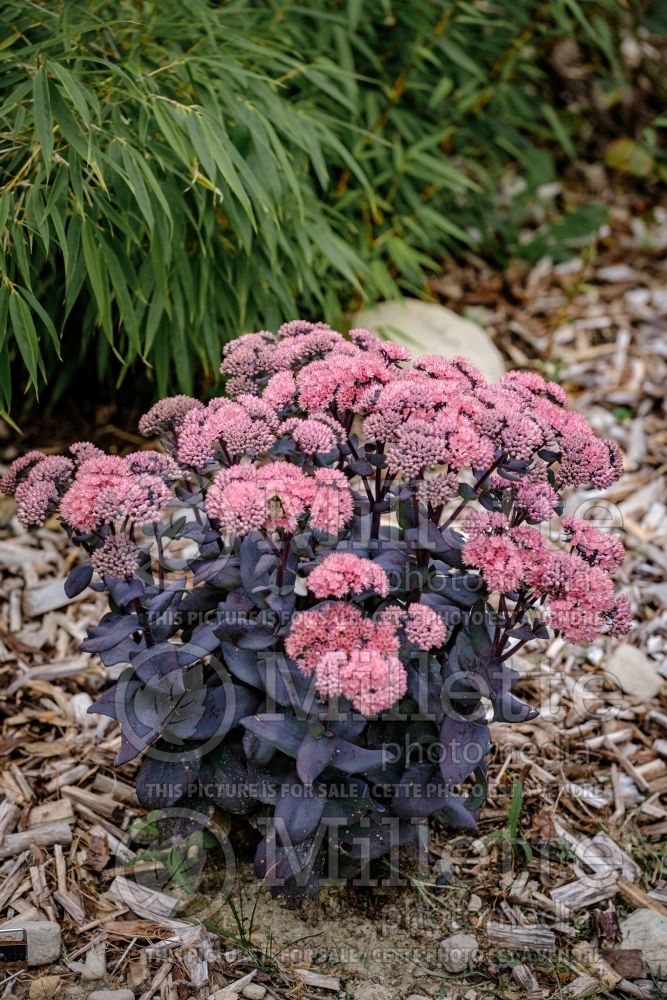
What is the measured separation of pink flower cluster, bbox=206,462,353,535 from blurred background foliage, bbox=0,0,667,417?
2.21ft

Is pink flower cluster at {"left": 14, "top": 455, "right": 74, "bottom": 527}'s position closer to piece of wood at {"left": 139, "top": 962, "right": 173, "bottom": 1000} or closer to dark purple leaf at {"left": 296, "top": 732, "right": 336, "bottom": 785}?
dark purple leaf at {"left": 296, "top": 732, "right": 336, "bottom": 785}

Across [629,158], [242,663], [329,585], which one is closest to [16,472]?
[242,663]

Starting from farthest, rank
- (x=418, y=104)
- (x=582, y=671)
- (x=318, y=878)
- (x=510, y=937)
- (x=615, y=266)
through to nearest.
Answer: (x=615, y=266)
(x=418, y=104)
(x=582, y=671)
(x=510, y=937)
(x=318, y=878)

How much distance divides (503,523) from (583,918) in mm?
836

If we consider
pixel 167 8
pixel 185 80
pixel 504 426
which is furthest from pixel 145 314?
pixel 504 426

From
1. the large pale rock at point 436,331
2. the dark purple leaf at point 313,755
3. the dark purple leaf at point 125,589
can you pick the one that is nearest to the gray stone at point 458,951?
the dark purple leaf at point 313,755

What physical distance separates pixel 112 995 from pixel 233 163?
1737 millimetres

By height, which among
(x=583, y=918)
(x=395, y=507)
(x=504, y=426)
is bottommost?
(x=583, y=918)

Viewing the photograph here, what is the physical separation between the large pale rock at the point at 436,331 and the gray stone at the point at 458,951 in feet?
5.79

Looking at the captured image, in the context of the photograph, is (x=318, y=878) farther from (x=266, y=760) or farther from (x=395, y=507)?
(x=395, y=507)

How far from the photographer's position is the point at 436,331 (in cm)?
302

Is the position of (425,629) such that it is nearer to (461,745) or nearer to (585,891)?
(461,745)

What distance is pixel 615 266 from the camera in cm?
371

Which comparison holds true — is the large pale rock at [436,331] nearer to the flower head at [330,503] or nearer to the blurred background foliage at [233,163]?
the blurred background foliage at [233,163]
